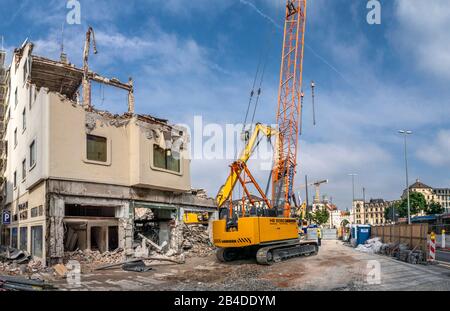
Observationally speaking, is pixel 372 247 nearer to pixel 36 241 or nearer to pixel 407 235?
pixel 407 235

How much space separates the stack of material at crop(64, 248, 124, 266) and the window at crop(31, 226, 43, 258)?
1363mm

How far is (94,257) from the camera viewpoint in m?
22.9

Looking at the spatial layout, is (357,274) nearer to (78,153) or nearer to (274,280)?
(274,280)

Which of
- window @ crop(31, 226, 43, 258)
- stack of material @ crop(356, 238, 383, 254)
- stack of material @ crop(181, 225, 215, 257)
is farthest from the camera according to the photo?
stack of material @ crop(181, 225, 215, 257)

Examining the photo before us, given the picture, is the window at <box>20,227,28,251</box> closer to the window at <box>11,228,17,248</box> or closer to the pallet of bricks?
the window at <box>11,228,17,248</box>

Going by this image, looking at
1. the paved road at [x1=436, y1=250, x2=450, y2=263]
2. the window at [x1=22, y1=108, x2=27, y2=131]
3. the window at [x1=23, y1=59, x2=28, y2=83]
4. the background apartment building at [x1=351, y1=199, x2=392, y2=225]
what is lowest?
the background apartment building at [x1=351, y1=199, x2=392, y2=225]

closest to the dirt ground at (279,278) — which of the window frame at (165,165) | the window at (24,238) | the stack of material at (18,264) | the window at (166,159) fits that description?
the stack of material at (18,264)

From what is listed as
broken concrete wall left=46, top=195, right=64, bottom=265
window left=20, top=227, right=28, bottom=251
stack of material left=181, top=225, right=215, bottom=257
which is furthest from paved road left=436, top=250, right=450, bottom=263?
window left=20, top=227, right=28, bottom=251

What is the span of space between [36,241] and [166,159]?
9.06 meters

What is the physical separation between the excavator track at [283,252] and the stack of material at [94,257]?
25.1 ft

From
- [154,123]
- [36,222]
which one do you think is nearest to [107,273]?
[36,222]

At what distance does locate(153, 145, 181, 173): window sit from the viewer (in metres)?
26.7

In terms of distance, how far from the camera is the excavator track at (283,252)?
21.2 m
